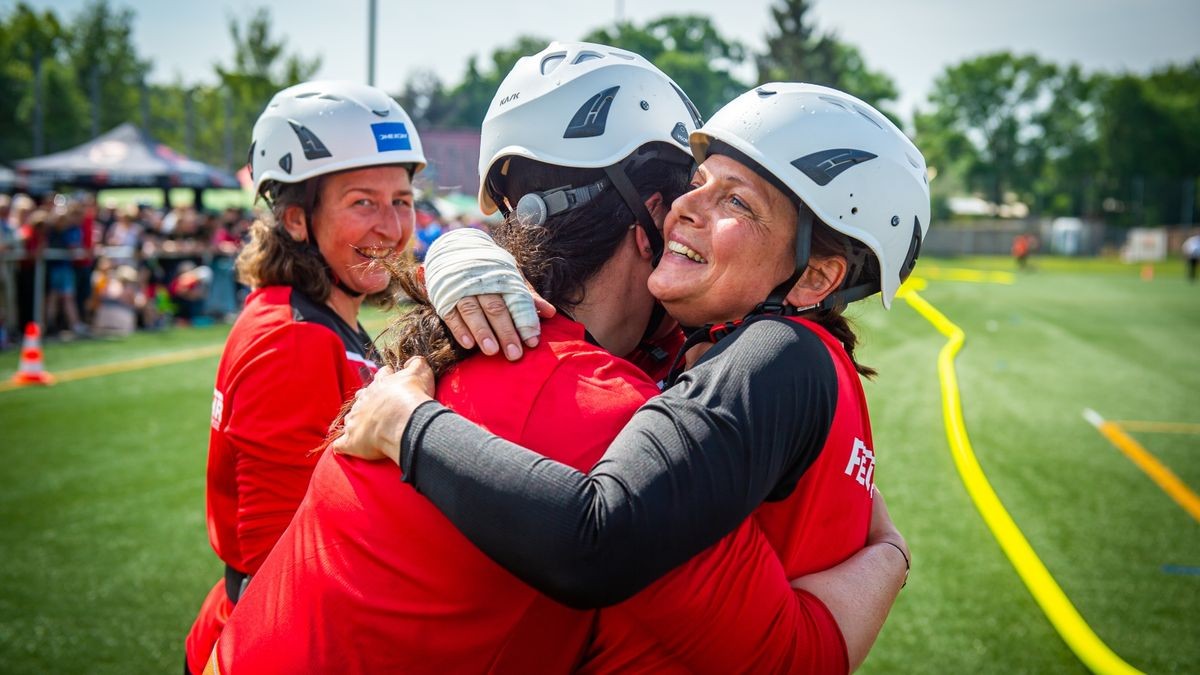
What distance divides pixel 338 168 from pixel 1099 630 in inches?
212

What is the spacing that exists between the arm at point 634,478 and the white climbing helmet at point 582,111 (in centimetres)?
88

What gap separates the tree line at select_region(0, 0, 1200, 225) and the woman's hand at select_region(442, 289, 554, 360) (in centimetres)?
1953

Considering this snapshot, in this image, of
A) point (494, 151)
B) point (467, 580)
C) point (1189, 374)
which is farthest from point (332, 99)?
point (1189, 374)

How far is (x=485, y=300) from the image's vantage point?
72.1 inches

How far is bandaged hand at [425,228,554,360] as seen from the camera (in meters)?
1.80

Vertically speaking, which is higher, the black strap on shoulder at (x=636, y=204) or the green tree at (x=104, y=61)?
the green tree at (x=104, y=61)

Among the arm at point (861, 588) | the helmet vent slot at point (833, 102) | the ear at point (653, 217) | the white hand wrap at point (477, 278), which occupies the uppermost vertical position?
the helmet vent slot at point (833, 102)

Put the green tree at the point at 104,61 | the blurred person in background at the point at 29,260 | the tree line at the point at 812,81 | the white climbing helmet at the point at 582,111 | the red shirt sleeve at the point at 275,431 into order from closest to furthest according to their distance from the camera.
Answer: the white climbing helmet at the point at 582,111 → the red shirt sleeve at the point at 275,431 → the blurred person in background at the point at 29,260 → the tree line at the point at 812,81 → the green tree at the point at 104,61

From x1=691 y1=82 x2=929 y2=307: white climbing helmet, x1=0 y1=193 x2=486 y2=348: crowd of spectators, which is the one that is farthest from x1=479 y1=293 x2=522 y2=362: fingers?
x1=0 y1=193 x2=486 y2=348: crowd of spectators

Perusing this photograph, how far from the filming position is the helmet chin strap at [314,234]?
342 cm

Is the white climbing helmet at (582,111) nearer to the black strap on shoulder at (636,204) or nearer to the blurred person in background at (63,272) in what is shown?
the black strap on shoulder at (636,204)

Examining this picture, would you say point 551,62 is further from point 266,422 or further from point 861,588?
point 861,588

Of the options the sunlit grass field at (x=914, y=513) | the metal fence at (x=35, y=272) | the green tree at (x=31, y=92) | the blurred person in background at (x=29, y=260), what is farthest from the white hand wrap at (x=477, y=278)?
the green tree at (x=31, y=92)

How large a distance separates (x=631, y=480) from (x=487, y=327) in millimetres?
498
